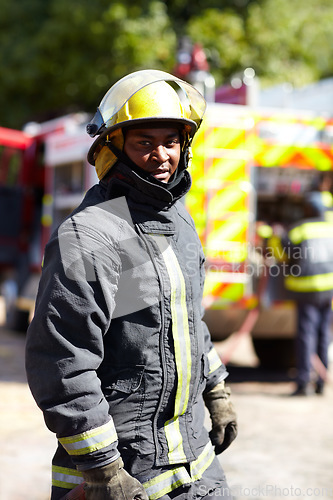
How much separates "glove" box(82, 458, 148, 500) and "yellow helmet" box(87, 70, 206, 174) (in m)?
0.81

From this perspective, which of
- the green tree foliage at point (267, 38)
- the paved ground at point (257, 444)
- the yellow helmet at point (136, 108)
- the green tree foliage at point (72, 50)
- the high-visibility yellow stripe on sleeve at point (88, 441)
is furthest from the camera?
the green tree foliage at point (267, 38)

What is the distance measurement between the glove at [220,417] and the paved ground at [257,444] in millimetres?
1572

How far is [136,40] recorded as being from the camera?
13.2 m

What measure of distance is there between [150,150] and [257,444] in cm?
326

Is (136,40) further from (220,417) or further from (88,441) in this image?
(88,441)

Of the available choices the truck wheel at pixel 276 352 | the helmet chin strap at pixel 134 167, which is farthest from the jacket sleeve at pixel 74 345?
the truck wheel at pixel 276 352

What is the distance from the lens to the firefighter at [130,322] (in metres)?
1.69

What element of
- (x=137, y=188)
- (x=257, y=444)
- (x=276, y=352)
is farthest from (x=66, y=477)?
(x=276, y=352)

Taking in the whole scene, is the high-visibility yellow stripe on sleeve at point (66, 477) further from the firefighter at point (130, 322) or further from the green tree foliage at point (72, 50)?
the green tree foliage at point (72, 50)

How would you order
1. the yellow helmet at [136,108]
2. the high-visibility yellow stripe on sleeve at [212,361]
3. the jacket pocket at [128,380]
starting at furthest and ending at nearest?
1. the high-visibility yellow stripe on sleeve at [212,361]
2. the yellow helmet at [136,108]
3. the jacket pocket at [128,380]

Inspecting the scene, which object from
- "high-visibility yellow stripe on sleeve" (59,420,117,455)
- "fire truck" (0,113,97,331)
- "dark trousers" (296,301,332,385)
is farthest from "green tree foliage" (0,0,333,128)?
"high-visibility yellow stripe on sleeve" (59,420,117,455)

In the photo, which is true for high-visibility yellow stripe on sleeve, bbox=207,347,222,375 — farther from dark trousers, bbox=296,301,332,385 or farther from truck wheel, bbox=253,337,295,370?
truck wheel, bbox=253,337,295,370

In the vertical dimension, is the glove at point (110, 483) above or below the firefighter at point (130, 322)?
below

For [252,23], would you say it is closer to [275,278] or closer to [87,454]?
[275,278]
